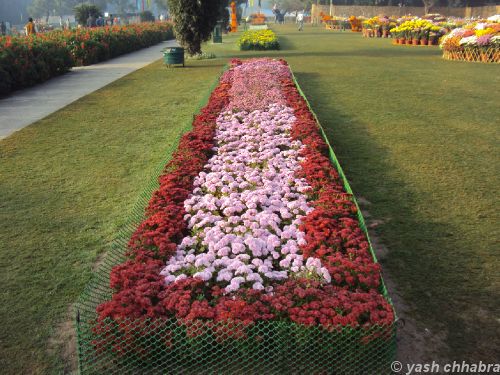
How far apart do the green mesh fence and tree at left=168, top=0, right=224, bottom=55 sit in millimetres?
18114

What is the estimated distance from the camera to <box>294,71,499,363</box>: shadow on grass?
3713mm

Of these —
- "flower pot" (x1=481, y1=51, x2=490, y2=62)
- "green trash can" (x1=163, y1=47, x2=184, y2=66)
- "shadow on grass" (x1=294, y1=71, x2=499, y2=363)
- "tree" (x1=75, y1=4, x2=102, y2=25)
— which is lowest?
"shadow on grass" (x1=294, y1=71, x2=499, y2=363)

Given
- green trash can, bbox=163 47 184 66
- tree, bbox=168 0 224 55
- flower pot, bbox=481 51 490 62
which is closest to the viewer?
green trash can, bbox=163 47 184 66

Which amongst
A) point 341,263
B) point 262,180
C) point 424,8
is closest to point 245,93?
point 262,180

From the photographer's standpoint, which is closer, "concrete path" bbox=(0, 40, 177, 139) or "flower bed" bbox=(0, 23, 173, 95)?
"concrete path" bbox=(0, 40, 177, 139)

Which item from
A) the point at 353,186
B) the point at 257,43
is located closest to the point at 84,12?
the point at 257,43

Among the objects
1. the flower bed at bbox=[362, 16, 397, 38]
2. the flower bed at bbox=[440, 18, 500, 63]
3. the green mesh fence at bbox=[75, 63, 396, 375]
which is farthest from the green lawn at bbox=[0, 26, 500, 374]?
the flower bed at bbox=[362, 16, 397, 38]

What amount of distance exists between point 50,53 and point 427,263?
15.7m

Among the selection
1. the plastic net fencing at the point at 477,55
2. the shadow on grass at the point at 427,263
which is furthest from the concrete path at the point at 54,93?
the plastic net fencing at the point at 477,55

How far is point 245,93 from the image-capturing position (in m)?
11.5

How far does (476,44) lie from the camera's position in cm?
2072

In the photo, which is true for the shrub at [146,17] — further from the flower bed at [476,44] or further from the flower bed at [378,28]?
the flower bed at [476,44]

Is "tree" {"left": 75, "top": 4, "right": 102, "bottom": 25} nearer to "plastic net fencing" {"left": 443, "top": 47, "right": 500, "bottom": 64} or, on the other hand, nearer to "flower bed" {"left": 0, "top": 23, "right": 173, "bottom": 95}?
"flower bed" {"left": 0, "top": 23, "right": 173, "bottom": 95}

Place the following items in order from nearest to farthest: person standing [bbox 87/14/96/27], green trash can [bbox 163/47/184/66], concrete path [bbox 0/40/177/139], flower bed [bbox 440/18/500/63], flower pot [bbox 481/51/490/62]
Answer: concrete path [bbox 0/40/177/139] < green trash can [bbox 163/47/184/66] < flower bed [bbox 440/18/500/63] < flower pot [bbox 481/51/490/62] < person standing [bbox 87/14/96/27]
